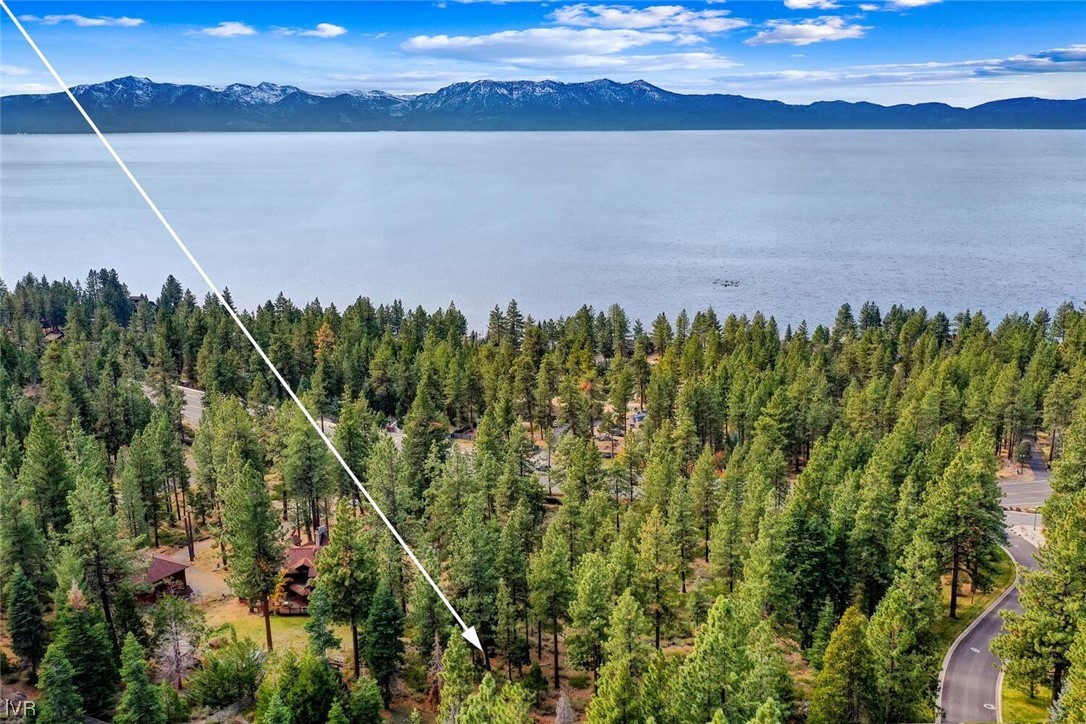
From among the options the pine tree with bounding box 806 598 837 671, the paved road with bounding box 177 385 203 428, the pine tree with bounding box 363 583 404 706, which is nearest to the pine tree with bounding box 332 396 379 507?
the pine tree with bounding box 363 583 404 706

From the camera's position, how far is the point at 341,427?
43.5 metres

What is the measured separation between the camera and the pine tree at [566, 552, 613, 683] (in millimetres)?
27219

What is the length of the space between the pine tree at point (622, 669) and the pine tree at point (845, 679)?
4986 mm

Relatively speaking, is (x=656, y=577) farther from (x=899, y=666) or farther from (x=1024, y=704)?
(x=1024, y=704)

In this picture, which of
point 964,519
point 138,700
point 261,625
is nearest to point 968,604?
point 964,519

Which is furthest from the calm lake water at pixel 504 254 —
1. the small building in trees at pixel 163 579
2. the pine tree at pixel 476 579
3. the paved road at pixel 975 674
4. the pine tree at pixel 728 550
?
the pine tree at pixel 476 579

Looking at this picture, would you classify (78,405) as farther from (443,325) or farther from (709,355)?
(709,355)

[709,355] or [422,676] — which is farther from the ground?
[709,355]

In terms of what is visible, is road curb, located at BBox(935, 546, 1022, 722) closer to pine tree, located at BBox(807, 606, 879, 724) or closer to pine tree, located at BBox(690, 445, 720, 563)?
pine tree, located at BBox(807, 606, 879, 724)

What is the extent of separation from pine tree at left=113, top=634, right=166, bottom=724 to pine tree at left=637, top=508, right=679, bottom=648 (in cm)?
1559

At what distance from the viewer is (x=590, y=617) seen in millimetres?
27328

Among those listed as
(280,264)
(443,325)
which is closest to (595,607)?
(443,325)

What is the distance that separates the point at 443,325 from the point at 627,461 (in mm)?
38280

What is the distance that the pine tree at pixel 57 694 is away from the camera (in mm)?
21859
